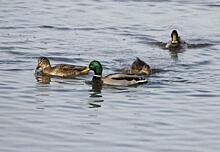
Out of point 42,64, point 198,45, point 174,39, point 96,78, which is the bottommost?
point 96,78

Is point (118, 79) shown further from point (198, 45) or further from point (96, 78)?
point (198, 45)

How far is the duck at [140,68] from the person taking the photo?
18.5 meters

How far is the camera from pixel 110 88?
17.6 m

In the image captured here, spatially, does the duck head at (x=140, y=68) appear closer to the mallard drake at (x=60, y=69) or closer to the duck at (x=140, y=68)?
the duck at (x=140, y=68)

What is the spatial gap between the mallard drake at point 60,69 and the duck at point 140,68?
992mm

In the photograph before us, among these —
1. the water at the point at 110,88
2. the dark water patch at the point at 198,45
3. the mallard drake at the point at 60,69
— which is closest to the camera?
the water at the point at 110,88

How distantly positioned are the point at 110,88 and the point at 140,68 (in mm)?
1168

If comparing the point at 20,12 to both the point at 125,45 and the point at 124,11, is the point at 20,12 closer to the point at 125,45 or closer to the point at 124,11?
the point at 124,11

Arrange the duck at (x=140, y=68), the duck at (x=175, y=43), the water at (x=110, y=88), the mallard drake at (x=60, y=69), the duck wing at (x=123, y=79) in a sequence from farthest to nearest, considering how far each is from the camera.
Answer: the duck at (x=175, y=43) → the mallard drake at (x=60, y=69) → the duck at (x=140, y=68) → the duck wing at (x=123, y=79) → the water at (x=110, y=88)

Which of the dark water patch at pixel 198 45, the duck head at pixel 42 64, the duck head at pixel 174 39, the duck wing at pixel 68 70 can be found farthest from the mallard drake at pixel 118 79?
the dark water patch at pixel 198 45

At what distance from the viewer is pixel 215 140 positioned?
12203mm

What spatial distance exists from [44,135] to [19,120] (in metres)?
1.20

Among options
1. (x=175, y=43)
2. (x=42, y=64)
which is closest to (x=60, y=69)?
(x=42, y=64)

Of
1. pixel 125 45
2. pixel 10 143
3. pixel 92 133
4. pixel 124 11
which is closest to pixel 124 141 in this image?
pixel 92 133
